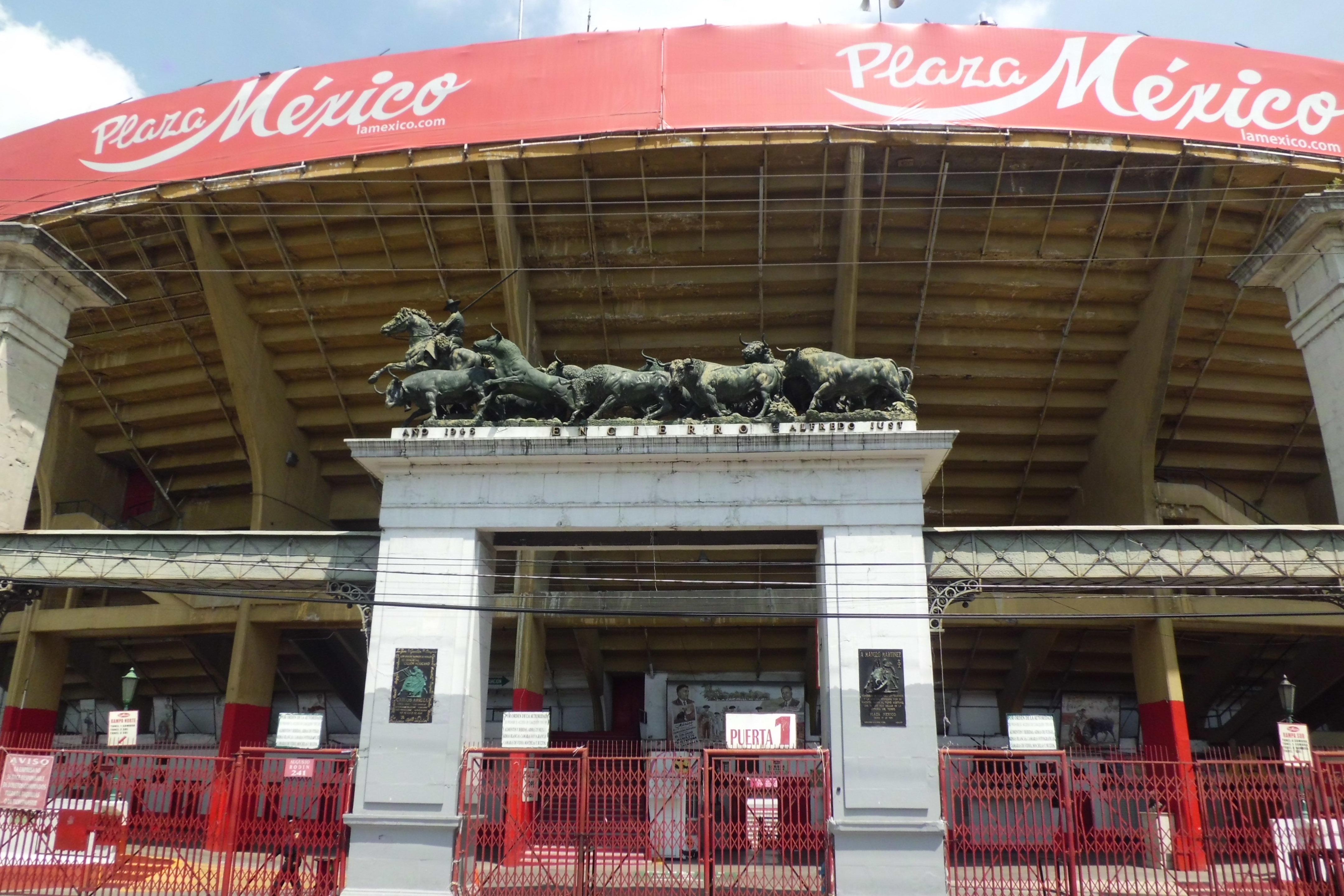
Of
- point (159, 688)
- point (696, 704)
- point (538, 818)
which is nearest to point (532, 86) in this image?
point (538, 818)

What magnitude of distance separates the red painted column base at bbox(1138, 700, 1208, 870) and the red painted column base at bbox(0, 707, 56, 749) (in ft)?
85.5

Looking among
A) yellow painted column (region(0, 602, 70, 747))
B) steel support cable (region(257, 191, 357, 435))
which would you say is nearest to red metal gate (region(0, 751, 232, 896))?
yellow painted column (region(0, 602, 70, 747))

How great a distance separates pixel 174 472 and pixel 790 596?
1928 centimetres

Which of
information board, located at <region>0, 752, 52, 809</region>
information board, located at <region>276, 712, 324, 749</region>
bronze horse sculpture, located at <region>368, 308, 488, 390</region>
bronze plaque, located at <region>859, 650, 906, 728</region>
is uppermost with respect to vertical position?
bronze horse sculpture, located at <region>368, 308, 488, 390</region>

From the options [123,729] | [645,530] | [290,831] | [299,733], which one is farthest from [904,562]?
[123,729]

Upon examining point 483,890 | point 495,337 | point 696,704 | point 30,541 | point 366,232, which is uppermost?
point 366,232

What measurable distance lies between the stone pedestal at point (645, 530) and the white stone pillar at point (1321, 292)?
856 centimetres

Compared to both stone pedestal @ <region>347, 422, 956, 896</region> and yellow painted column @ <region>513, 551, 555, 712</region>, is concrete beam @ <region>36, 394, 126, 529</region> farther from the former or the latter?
stone pedestal @ <region>347, 422, 956, 896</region>

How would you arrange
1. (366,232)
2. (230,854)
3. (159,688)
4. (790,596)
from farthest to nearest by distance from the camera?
(159,688)
(366,232)
(790,596)
(230,854)

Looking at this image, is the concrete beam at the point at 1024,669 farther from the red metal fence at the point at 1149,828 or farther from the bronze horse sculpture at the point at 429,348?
the bronze horse sculpture at the point at 429,348

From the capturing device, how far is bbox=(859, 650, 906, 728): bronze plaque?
1529 cm

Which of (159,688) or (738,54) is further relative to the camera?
(159,688)

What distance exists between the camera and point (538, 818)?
14461 millimetres

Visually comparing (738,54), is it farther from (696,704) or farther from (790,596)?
(696,704)
